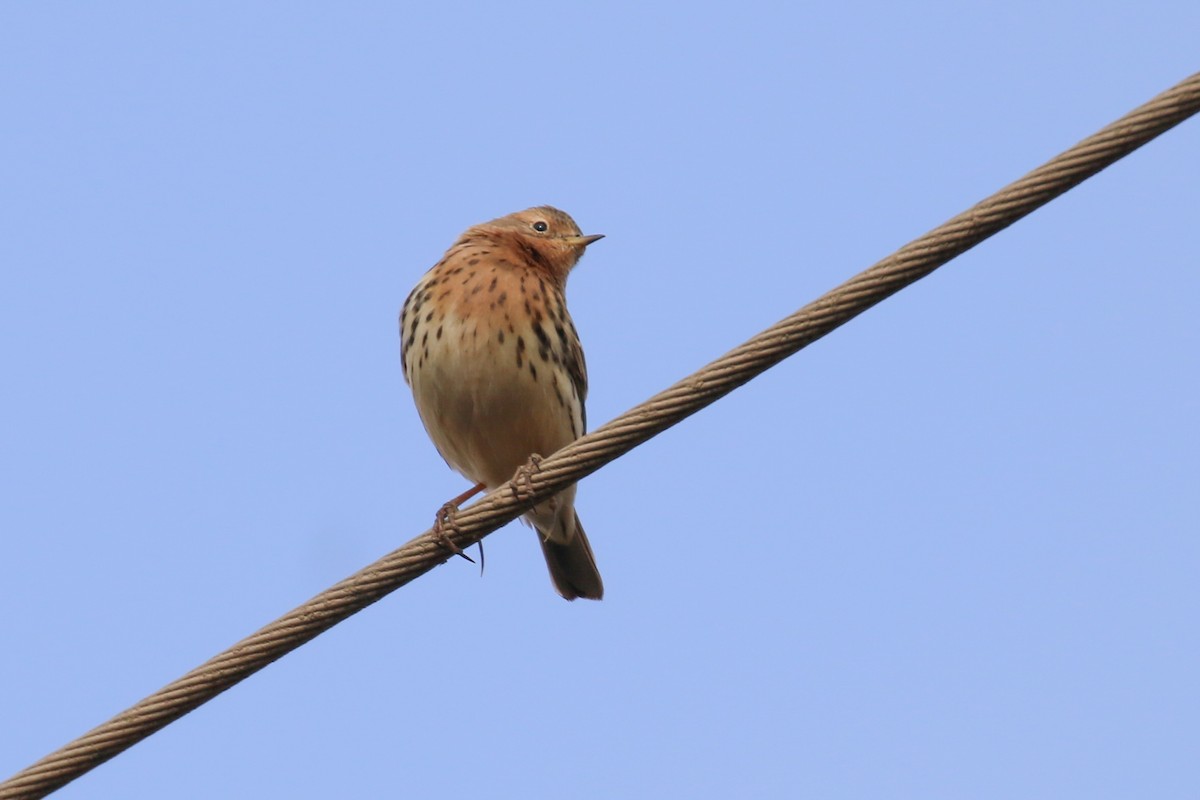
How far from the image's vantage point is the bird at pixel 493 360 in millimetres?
9305

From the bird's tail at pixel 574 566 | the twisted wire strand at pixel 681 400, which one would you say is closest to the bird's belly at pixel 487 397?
the bird's tail at pixel 574 566

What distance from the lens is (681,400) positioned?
19.9 feet

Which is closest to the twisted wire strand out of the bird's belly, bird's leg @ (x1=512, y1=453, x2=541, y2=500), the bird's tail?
bird's leg @ (x1=512, y1=453, x2=541, y2=500)

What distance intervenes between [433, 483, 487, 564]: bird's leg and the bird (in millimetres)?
21

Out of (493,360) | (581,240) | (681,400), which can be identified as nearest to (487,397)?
(493,360)

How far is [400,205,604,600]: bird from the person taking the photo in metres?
9.30

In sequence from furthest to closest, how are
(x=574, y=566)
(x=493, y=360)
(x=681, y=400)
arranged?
(x=574, y=566), (x=493, y=360), (x=681, y=400)

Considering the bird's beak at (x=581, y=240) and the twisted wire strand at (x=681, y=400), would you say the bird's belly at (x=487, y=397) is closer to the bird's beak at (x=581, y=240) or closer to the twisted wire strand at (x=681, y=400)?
the bird's beak at (x=581, y=240)

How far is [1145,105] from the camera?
5.49 m

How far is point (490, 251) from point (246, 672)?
177 inches

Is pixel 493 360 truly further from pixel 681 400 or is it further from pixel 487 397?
pixel 681 400

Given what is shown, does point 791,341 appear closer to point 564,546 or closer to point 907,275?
point 907,275

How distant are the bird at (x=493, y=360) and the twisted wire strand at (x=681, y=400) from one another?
8.79 feet

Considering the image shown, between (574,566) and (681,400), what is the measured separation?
15.6 ft
